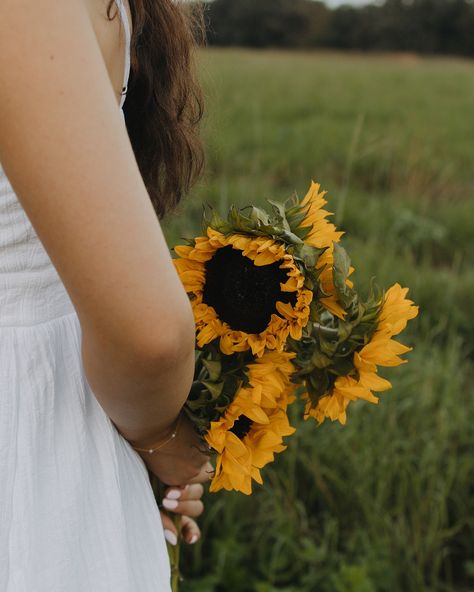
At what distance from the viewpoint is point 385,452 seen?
99.7 inches

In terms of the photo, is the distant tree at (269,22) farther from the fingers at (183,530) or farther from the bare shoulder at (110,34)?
the bare shoulder at (110,34)

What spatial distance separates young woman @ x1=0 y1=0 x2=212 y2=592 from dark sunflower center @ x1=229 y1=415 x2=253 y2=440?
7 centimetres

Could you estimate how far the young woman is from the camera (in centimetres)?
69

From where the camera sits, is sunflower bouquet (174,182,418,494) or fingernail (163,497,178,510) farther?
fingernail (163,497,178,510)

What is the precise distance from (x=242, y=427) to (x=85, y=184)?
0.54 m

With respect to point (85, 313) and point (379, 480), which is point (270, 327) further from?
point (379, 480)

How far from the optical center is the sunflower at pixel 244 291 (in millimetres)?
988

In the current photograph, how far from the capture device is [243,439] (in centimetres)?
110

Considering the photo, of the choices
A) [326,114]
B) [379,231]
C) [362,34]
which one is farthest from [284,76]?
[362,34]

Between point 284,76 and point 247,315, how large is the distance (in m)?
12.4

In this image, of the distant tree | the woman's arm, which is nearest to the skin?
the woman's arm

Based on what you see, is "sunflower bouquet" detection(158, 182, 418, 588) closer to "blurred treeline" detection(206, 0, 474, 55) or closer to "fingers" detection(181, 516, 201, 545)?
"fingers" detection(181, 516, 201, 545)

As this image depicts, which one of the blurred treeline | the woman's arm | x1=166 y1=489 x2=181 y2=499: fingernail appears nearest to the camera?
the woman's arm

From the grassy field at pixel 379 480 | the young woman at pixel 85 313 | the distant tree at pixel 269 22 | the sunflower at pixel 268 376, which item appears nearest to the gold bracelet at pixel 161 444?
the young woman at pixel 85 313
